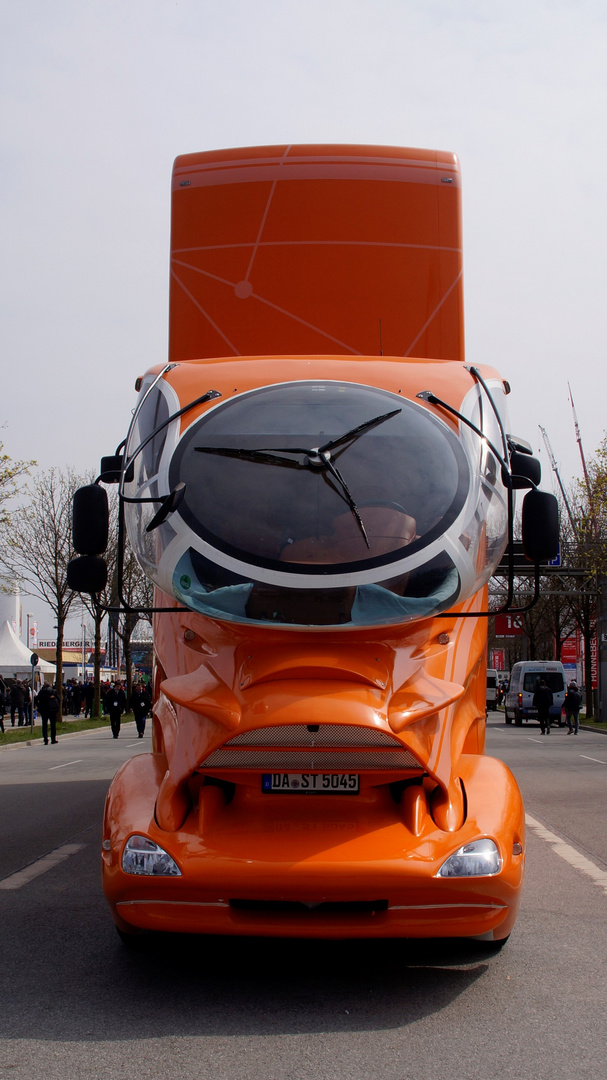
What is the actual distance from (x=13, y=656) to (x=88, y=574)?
2662 inches

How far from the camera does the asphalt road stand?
413 centimetres

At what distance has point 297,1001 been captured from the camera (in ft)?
16.2

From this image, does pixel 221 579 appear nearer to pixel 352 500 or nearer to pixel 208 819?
pixel 352 500

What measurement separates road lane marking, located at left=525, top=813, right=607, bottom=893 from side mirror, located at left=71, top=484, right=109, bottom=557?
4479 mm

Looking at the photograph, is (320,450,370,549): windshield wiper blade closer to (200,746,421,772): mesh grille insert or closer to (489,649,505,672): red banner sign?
(200,746,421,772): mesh grille insert

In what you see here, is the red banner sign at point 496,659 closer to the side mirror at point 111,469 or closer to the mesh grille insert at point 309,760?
the side mirror at point 111,469

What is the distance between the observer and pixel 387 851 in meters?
4.75

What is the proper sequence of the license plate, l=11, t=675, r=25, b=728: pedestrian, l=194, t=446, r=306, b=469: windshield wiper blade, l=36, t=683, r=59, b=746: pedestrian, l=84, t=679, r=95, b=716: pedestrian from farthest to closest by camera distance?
1. l=84, t=679, r=95, b=716: pedestrian
2. l=11, t=675, r=25, b=728: pedestrian
3. l=36, t=683, r=59, b=746: pedestrian
4. l=194, t=446, r=306, b=469: windshield wiper blade
5. the license plate

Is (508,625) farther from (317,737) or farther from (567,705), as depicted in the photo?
(317,737)

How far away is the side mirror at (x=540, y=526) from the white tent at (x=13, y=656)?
200ft

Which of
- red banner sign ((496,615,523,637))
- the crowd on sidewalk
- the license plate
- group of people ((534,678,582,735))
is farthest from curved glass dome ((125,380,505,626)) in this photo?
red banner sign ((496,615,523,637))

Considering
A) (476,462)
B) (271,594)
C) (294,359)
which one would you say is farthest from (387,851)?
(294,359)

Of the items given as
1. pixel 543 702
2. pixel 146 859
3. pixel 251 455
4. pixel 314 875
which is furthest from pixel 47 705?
pixel 314 875

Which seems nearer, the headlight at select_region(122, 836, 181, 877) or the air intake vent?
the headlight at select_region(122, 836, 181, 877)
